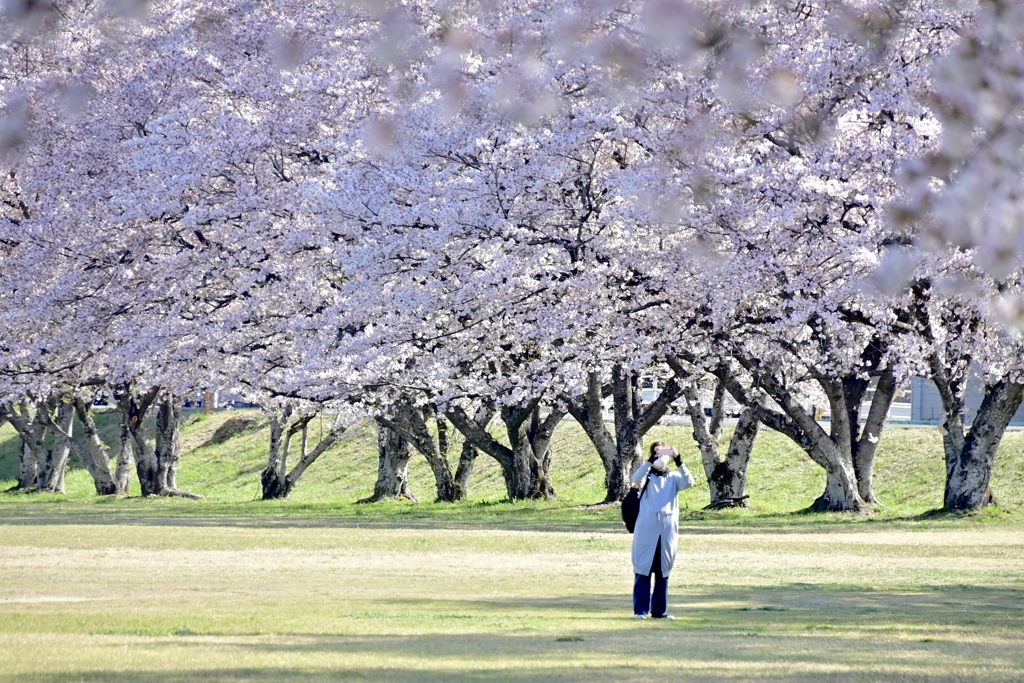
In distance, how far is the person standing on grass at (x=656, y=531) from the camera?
14.2 meters

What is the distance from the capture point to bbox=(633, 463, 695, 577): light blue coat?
14.2 metres

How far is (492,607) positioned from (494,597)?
113 centimetres

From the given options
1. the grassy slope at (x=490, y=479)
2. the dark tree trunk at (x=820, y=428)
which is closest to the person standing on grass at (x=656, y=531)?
the grassy slope at (x=490, y=479)

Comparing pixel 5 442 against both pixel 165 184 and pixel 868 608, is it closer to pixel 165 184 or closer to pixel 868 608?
pixel 165 184

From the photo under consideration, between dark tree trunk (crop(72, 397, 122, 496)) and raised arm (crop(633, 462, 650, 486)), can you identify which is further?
dark tree trunk (crop(72, 397, 122, 496))

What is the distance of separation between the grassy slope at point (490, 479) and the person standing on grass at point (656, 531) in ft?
55.6

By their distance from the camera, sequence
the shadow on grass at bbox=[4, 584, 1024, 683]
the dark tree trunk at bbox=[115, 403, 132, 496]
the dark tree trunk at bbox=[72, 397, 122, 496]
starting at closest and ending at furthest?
the shadow on grass at bbox=[4, 584, 1024, 683], the dark tree trunk at bbox=[72, 397, 122, 496], the dark tree trunk at bbox=[115, 403, 132, 496]

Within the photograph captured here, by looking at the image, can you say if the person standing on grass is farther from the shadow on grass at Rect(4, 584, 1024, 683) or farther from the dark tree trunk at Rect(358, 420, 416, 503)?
the dark tree trunk at Rect(358, 420, 416, 503)

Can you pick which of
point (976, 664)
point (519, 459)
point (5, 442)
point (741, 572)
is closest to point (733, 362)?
point (519, 459)

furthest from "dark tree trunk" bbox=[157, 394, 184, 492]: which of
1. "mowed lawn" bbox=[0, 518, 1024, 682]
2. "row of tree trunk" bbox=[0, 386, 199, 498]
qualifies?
"mowed lawn" bbox=[0, 518, 1024, 682]

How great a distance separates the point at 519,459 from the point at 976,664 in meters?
27.5

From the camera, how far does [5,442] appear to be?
73500mm

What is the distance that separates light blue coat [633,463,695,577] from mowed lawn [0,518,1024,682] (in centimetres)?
63

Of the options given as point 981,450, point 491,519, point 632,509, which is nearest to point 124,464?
point 491,519
